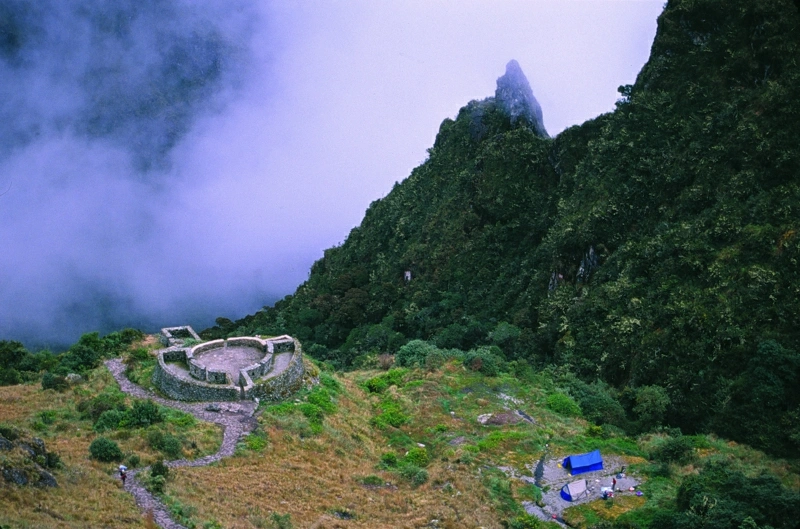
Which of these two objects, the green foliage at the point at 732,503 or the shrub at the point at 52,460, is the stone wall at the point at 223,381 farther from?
the green foliage at the point at 732,503

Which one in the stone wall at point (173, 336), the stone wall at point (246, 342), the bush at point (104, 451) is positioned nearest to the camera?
the bush at point (104, 451)

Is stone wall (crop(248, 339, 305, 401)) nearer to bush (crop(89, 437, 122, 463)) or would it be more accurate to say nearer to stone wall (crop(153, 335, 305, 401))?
stone wall (crop(153, 335, 305, 401))

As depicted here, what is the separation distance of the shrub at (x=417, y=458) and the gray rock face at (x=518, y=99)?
5592 cm

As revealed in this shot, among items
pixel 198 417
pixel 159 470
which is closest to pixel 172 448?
pixel 159 470

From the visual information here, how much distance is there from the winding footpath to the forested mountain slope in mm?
21815

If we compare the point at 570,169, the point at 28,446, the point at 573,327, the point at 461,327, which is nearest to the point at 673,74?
the point at 570,169

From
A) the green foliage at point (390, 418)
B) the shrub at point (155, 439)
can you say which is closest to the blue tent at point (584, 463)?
the green foliage at point (390, 418)

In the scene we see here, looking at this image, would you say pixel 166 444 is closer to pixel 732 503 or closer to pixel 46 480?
pixel 46 480

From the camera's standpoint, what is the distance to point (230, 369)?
117ft

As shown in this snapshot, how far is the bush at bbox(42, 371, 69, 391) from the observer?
34006 mm

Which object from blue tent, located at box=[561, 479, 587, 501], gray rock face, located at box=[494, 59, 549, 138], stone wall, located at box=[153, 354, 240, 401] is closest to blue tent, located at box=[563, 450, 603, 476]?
blue tent, located at box=[561, 479, 587, 501]

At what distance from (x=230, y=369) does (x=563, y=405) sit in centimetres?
1905

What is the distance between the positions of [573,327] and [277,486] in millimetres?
30392

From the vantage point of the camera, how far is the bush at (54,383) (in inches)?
1339
